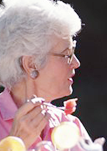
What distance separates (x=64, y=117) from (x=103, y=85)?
2.94 meters

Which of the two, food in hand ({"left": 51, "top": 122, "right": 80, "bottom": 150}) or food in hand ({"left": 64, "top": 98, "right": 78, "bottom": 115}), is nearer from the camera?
food in hand ({"left": 51, "top": 122, "right": 80, "bottom": 150})

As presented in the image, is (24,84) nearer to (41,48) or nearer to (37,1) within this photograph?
(41,48)

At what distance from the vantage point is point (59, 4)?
2428mm

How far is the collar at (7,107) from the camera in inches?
91.5

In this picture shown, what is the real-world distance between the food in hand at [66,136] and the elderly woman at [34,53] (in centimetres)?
70

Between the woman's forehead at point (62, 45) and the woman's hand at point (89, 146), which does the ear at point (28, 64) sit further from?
the woman's hand at point (89, 146)

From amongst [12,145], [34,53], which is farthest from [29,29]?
[12,145]

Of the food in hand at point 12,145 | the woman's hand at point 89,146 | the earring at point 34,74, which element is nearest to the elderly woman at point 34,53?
the earring at point 34,74

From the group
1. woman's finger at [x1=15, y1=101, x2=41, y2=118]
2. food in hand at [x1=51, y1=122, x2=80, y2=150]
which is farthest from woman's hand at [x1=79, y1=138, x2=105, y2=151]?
woman's finger at [x1=15, y1=101, x2=41, y2=118]

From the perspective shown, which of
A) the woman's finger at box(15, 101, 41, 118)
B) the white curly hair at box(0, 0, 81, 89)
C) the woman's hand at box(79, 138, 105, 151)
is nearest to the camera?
the woman's hand at box(79, 138, 105, 151)

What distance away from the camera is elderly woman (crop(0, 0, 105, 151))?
2314mm

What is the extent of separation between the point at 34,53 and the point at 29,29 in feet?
0.36

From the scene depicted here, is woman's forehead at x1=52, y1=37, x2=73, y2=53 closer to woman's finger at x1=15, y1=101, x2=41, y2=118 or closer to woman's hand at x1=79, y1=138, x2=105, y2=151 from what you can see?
woman's finger at x1=15, y1=101, x2=41, y2=118

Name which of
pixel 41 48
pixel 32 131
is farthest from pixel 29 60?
pixel 32 131
